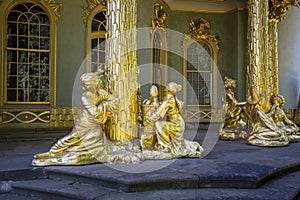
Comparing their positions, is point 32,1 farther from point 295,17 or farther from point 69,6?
point 295,17

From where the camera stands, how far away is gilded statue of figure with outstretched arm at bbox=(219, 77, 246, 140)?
7426mm

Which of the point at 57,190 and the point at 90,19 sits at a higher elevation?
the point at 90,19

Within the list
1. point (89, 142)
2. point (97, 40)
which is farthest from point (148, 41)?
point (89, 142)

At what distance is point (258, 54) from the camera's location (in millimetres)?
7145

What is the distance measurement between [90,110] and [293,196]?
103 inches

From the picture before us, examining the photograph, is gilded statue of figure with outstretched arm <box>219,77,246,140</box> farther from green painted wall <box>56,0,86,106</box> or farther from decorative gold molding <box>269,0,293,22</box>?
green painted wall <box>56,0,86,106</box>

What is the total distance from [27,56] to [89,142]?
524 centimetres

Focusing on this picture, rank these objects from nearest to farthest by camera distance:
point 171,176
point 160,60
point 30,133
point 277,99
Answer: point 171,176, point 277,99, point 30,133, point 160,60

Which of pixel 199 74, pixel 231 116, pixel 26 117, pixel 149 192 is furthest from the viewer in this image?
pixel 199 74

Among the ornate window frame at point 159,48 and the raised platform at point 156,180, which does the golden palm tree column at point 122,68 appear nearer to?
the raised platform at point 156,180

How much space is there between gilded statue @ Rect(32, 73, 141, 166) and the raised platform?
147 mm

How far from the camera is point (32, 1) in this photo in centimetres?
855

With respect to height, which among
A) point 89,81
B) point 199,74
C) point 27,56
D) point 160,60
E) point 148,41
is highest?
point 148,41

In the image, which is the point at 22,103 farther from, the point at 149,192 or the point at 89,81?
the point at 149,192
